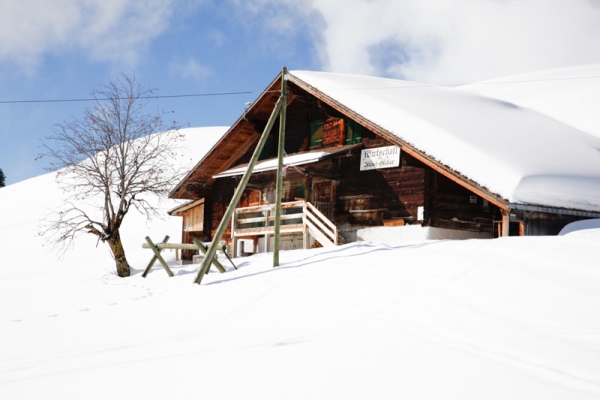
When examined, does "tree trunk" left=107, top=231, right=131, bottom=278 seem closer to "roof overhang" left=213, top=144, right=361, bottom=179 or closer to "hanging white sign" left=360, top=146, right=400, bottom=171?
"roof overhang" left=213, top=144, right=361, bottom=179

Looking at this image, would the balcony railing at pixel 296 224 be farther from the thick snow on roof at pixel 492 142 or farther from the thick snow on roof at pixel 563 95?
the thick snow on roof at pixel 563 95

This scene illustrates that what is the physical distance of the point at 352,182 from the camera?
60.4 feet

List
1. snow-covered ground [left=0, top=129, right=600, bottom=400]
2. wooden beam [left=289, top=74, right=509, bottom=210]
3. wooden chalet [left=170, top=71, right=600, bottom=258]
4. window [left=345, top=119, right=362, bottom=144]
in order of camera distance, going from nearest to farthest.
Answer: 1. snow-covered ground [left=0, top=129, right=600, bottom=400]
2. wooden beam [left=289, top=74, right=509, bottom=210]
3. wooden chalet [left=170, top=71, right=600, bottom=258]
4. window [left=345, top=119, right=362, bottom=144]

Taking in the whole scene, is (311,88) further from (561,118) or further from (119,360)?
(561,118)

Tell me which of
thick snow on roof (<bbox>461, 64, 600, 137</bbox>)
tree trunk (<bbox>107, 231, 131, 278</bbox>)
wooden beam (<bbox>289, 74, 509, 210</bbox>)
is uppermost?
thick snow on roof (<bbox>461, 64, 600, 137</bbox>)

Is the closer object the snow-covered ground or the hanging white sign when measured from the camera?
the snow-covered ground

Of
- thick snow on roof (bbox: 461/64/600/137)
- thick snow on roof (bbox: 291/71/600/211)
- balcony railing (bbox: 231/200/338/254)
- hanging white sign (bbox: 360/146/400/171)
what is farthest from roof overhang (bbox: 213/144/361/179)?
thick snow on roof (bbox: 461/64/600/137)

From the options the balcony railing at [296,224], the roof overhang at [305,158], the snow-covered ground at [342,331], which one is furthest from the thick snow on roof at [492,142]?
the balcony railing at [296,224]

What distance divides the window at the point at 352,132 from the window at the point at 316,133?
1.38 metres

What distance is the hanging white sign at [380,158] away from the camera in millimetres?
17031

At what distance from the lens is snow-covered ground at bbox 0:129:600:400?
493 centimetres

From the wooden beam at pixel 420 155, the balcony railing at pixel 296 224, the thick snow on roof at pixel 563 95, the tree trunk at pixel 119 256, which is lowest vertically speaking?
the tree trunk at pixel 119 256

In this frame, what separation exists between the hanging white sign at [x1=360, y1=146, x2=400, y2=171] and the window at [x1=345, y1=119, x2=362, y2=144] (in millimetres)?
592

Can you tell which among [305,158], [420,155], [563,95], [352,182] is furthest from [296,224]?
[563,95]
